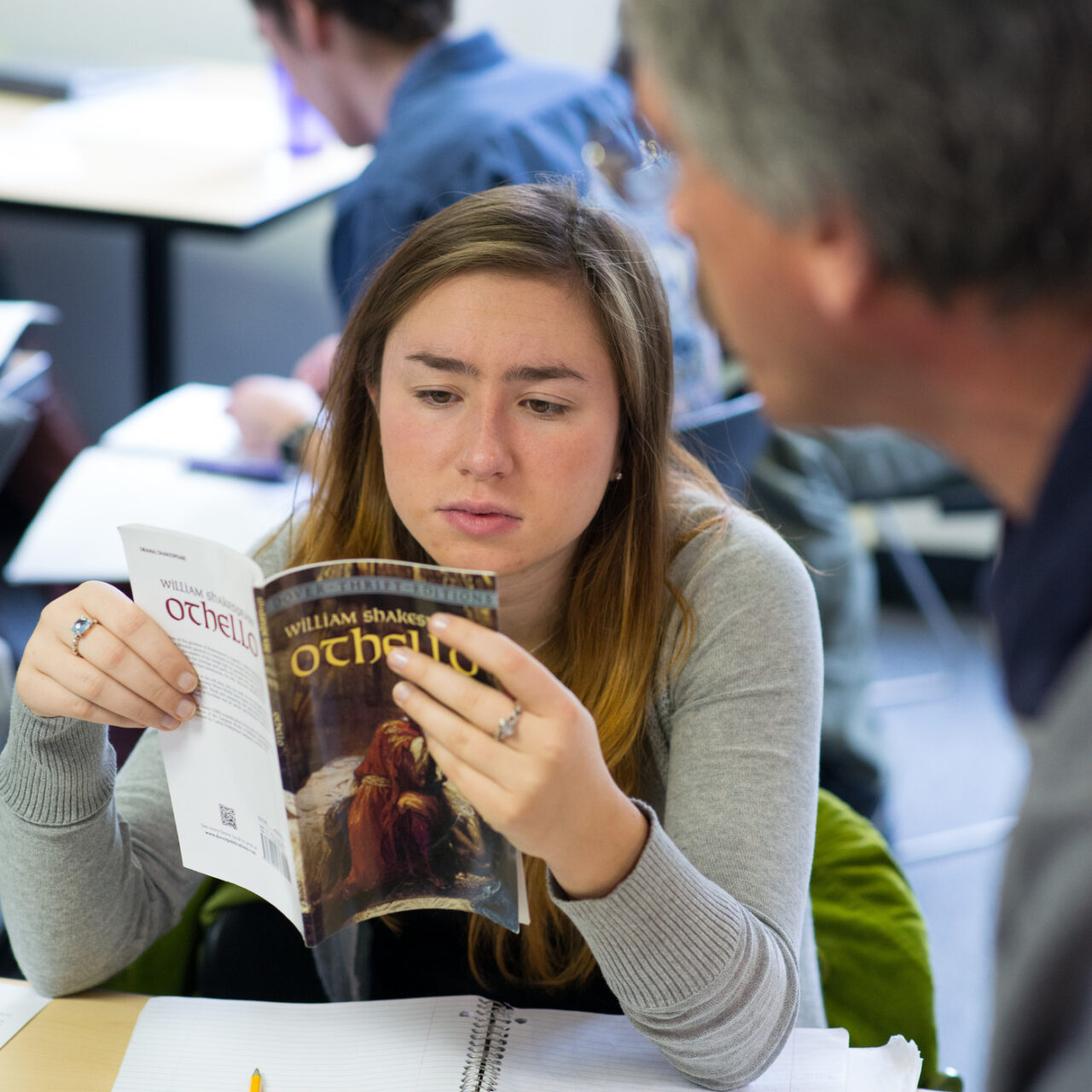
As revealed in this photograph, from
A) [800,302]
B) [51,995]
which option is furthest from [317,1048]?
[800,302]

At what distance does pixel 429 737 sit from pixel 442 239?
1.62 feet

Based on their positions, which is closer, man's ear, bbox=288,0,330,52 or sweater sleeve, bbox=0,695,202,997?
sweater sleeve, bbox=0,695,202,997

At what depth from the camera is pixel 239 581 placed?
804mm

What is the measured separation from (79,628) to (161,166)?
2180mm

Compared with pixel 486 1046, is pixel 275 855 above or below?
above

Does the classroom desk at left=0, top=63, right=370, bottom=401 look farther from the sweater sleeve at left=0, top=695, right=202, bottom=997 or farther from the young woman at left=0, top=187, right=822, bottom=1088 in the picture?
the sweater sleeve at left=0, top=695, right=202, bottom=997

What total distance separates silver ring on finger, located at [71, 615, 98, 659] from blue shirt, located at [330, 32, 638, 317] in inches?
35.5

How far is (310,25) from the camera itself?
2.29 metres

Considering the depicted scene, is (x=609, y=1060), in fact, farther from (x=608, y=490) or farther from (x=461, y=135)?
(x=461, y=135)

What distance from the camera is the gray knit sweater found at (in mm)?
866

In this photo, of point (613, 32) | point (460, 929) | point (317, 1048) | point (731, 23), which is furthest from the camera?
point (613, 32)

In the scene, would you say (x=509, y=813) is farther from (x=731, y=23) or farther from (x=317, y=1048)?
(x=731, y=23)

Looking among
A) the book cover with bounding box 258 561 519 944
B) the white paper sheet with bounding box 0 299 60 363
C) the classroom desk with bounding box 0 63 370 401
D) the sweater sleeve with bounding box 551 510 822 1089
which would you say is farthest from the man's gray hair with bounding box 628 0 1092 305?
the classroom desk with bounding box 0 63 370 401

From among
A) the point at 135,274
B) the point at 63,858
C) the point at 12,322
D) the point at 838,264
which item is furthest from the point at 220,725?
the point at 135,274
